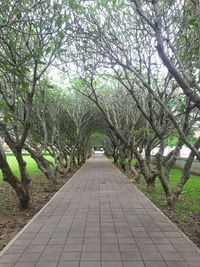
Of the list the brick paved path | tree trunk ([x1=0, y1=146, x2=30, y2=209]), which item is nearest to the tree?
tree trunk ([x1=0, y1=146, x2=30, y2=209])

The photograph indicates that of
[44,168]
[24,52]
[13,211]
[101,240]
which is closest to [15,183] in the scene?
[13,211]

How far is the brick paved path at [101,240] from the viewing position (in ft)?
19.4

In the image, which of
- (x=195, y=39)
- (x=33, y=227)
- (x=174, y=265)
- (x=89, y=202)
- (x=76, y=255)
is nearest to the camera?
(x=174, y=265)

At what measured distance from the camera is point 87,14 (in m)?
10.5

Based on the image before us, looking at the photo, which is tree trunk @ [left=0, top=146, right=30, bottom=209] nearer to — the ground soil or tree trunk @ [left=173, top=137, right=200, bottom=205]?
the ground soil

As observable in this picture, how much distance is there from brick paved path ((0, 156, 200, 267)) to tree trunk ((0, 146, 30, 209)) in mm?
669

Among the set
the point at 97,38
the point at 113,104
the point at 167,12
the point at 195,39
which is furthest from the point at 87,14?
the point at 113,104

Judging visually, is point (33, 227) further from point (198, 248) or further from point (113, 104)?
point (113, 104)

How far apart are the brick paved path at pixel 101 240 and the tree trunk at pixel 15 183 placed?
67 cm

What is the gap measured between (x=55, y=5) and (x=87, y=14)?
113 inches

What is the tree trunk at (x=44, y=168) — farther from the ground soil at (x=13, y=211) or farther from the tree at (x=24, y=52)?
the tree at (x=24, y=52)

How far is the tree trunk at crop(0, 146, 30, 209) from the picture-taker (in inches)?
397

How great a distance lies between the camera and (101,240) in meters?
7.11

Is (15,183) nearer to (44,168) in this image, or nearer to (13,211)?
(13,211)
